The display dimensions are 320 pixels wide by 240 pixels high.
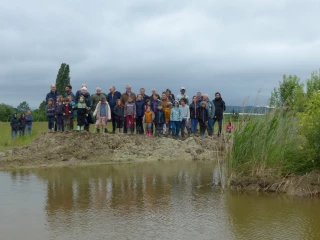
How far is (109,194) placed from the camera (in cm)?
909

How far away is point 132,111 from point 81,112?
→ 1993 millimetres

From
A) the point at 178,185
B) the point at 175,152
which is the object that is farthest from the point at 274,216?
the point at 175,152

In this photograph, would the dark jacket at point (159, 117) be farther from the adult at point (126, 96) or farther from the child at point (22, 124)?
the child at point (22, 124)

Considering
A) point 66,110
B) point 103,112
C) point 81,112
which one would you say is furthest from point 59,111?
point 103,112

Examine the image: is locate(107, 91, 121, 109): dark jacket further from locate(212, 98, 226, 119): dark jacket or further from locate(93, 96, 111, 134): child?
locate(212, 98, 226, 119): dark jacket

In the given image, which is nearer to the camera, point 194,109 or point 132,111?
point 132,111

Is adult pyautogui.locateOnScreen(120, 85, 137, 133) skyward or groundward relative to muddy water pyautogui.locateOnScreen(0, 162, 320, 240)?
skyward

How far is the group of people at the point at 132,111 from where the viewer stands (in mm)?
17344

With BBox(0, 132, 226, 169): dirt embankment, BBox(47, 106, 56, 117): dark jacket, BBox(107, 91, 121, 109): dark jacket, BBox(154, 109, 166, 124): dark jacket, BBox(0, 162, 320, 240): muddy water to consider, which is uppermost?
BBox(107, 91, 121, 109): dark jacket

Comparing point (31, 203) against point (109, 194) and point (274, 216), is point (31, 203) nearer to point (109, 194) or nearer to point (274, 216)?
point (109, 194)

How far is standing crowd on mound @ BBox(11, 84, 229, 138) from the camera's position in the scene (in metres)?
17.3

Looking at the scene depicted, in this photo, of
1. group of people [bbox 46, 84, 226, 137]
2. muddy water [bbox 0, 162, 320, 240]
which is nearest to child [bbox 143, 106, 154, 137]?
group of people [bbox 46, 84, 226, 137]

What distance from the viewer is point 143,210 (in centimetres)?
773

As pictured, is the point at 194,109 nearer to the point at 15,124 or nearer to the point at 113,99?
the point at 113,99
